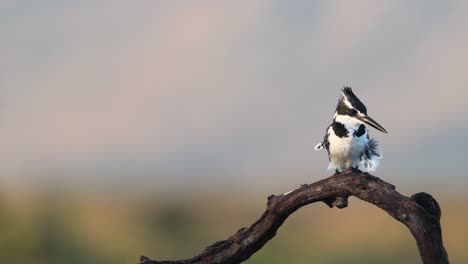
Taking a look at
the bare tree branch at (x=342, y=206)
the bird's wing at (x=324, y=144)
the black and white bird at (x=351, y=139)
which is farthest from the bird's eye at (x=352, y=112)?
the bare tree branch at (x=342, y=206)

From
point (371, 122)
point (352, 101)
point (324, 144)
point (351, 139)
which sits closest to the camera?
point (371, 122)

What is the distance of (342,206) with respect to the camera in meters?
8.46

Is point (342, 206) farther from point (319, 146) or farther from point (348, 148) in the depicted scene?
point (319, 146)

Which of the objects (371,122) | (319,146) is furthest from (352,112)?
(319,146)

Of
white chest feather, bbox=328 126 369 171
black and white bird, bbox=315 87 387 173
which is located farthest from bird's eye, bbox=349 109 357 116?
white chest feather, bbox=328 126 369 171

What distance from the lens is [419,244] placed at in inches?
307

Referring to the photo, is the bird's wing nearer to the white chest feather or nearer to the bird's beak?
the white chest feather

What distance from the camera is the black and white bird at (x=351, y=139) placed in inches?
372

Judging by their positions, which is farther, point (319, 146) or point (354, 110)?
point (319, 146)

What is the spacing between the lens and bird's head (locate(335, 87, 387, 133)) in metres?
9.34

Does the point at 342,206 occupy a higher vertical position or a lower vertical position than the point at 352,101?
lower

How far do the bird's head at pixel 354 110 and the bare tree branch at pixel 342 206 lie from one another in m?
1.24

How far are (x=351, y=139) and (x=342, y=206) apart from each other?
4.32 feet

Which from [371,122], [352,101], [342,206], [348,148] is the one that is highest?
[352,101]
